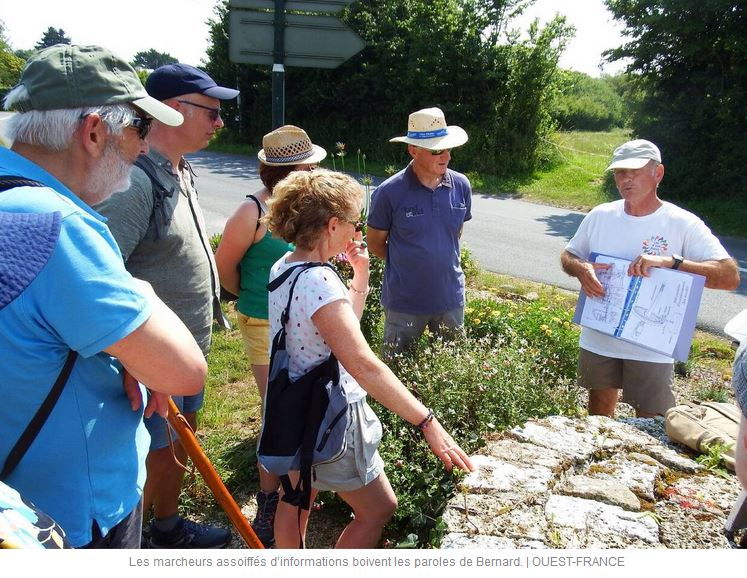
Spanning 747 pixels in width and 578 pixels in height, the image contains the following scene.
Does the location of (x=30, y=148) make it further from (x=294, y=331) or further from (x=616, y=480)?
(x=616, y=480)

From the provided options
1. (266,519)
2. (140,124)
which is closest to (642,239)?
(266,519)

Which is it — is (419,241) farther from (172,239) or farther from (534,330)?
(172,239)

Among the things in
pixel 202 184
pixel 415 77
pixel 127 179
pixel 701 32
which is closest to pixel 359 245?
pixel 127 179

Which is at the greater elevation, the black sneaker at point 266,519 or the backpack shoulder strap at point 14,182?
the backpack shoulder strap at point 14,182

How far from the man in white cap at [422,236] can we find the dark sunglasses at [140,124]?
2.25 meters

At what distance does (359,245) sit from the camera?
252 centimetres

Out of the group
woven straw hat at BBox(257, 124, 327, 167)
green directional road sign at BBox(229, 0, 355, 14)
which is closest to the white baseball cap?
woven straw hat at BBox(257, 124, 327, 167)

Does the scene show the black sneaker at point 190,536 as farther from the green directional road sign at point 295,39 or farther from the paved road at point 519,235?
the paved road at point 519,235

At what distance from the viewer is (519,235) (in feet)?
35.3

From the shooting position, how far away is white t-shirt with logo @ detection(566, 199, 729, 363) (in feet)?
10.7

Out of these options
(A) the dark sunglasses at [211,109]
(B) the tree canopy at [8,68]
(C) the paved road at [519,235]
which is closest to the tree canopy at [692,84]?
(C) the paved road at [519,235]

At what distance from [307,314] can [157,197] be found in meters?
0.85

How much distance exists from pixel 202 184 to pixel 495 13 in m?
10.2

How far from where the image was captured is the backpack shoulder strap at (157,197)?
8.05ft
